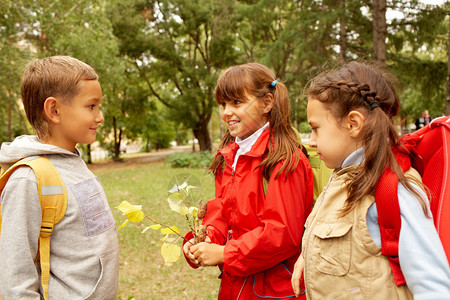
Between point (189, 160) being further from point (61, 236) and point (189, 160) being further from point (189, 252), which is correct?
point (61, 236)

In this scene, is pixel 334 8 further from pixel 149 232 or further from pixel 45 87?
pixel 45 87

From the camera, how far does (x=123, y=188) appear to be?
435 inches

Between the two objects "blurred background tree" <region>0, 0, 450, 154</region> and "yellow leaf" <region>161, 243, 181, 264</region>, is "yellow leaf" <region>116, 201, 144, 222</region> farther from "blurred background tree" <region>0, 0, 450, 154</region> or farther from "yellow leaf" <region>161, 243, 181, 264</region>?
"blurred background tree" <region>0, 0, 450, 154</region>

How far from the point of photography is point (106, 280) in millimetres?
1511

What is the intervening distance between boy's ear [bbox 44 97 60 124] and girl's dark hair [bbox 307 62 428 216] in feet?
3.85

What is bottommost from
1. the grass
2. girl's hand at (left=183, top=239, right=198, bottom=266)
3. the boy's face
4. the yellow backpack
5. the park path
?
the park path

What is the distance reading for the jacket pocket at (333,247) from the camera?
1205 millimetres

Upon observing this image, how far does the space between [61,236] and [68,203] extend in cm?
14

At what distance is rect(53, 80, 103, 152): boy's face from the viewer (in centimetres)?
159

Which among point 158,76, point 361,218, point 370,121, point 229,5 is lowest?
point 361,218

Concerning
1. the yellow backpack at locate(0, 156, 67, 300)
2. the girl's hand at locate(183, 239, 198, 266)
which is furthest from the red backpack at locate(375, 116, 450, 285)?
the yellow backpack at locate(0, 156, 67, 300)

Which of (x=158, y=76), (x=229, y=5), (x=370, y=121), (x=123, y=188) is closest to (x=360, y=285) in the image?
(x=370, y=121)

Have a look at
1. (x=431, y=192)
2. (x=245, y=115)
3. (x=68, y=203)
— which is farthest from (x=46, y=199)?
(x=431, y=192)

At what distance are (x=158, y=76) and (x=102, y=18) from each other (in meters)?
4.96
